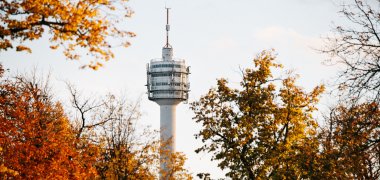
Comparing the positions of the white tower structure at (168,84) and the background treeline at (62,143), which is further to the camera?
the white tower structure at (168,84)

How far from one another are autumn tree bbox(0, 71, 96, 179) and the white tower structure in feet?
375

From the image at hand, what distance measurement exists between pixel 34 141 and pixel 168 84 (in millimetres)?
119382

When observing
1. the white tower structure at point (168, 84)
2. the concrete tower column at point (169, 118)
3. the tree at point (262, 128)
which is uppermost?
the white tower structure at point (168, 84)

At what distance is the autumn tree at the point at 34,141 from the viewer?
30.6 metres

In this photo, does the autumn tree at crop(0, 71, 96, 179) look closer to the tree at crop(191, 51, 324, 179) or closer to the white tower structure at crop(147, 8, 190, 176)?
the tree at crop(191, 51, 324, 179)

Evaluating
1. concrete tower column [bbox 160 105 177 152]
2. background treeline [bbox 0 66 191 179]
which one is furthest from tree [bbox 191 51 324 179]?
concrete tower column [bbox 160 105 177 152]

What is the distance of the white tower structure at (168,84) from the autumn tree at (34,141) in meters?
Result: 114

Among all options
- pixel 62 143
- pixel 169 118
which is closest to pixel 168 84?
pixel 169 118

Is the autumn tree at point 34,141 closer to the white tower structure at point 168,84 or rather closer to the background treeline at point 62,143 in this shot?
the background treeline at point 62,143

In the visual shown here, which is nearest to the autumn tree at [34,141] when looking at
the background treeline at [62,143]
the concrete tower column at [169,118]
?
the background treeline at [62,143]

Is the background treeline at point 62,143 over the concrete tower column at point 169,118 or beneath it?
beneath

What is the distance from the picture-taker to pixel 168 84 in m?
152

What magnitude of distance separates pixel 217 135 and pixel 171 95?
399 feet

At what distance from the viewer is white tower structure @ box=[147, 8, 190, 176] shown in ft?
496
